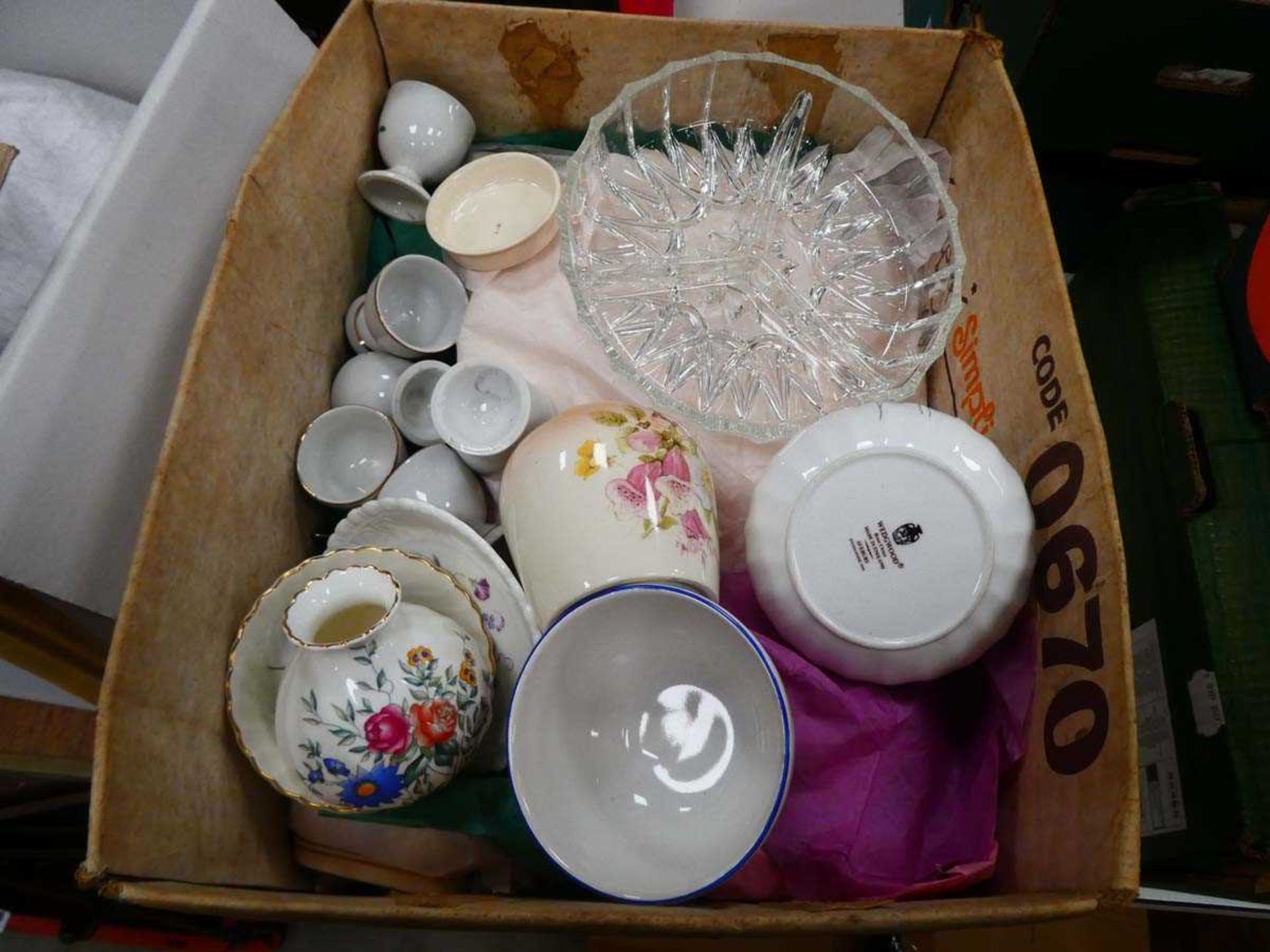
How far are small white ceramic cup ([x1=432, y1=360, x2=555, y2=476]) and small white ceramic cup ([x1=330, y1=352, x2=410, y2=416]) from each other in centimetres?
5

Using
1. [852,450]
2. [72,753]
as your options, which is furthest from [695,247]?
[72,753]

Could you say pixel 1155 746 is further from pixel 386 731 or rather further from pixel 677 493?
pixel 386 731

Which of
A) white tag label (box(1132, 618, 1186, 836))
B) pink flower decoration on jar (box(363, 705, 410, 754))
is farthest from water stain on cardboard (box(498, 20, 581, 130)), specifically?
white tag label (box(1132, 618, 1186, 836))

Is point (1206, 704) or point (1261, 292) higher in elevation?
point (1261, 292)

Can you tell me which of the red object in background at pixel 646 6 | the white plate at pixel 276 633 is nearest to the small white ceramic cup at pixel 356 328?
the white plate at pixel 276 633

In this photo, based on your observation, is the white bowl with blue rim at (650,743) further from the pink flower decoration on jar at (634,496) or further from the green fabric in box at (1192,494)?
the green fabric in box at (1192,494)

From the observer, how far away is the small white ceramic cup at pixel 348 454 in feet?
2.44

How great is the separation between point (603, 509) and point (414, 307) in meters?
0.37

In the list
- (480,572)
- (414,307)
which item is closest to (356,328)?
(414,307)

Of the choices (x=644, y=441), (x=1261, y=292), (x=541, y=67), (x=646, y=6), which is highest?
(x=646, y=6)

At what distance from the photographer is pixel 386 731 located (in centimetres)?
53

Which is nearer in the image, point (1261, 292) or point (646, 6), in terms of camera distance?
point (1261, 292)

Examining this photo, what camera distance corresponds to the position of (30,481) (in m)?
0.58

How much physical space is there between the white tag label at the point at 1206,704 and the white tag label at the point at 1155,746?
1.5 inches
